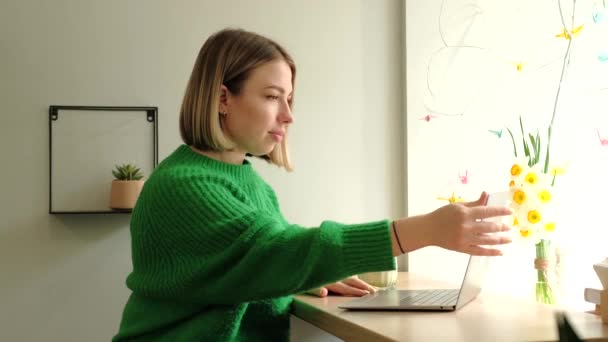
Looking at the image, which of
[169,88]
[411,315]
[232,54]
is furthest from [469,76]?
[411,315]

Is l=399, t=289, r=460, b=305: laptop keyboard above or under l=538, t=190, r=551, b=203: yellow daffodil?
under

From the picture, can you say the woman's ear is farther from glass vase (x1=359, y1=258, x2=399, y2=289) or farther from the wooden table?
glass vase (x1=359, y1=258, x2=399, y2=289)

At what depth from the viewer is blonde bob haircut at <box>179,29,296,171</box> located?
1364 mm

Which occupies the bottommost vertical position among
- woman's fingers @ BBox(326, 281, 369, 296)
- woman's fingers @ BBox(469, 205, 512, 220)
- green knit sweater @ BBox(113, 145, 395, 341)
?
woman's fingers @ BBox(326, 281, 369, 296)

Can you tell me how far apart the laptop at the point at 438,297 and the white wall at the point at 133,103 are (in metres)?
0.81

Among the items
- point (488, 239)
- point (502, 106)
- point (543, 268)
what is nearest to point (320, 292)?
point (488, 239)

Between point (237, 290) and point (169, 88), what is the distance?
44.1 inches

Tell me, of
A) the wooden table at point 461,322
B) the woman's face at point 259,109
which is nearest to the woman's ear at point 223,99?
the woman's face at point 259,109

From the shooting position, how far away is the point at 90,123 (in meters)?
2.07

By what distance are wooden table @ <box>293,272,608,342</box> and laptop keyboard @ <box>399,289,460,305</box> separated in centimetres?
4

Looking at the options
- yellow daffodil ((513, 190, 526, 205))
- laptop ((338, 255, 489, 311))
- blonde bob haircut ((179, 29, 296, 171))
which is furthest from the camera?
yellow daffodil ((513, 190, 526, 205))

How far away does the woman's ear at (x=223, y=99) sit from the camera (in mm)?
1393

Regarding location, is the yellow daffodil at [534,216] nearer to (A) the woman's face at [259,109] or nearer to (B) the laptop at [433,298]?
(B) the laptop at [433,298]

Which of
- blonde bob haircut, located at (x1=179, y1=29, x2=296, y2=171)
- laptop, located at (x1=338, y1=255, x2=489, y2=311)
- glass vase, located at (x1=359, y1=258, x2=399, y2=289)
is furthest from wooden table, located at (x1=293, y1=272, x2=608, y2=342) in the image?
blonde bob haircut, located at (x1=179, y1=29, x2=296, y2=171)
